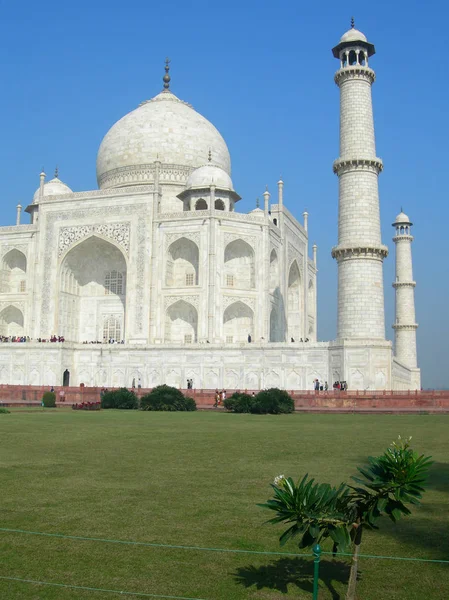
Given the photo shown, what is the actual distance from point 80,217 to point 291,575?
98.1 feet

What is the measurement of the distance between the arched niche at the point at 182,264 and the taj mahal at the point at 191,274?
0.21 feet

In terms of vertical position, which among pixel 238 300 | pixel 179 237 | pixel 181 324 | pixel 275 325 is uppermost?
pixel 179 237

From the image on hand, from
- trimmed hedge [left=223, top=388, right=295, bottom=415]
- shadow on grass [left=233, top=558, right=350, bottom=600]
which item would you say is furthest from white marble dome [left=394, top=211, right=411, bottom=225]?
shadow on grass [left=233, top=558, right=350, bottom=600]

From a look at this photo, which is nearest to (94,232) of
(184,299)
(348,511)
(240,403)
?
(184,299)

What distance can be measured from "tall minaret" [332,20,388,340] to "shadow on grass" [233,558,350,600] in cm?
1872

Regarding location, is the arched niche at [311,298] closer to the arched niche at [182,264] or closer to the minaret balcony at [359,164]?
the arched niche at [182,264]

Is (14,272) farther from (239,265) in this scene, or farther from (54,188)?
(239,265)

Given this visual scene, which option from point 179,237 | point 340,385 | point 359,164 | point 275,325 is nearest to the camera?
point 359,164

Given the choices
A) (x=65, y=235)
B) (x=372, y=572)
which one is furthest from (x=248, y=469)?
(x=65, y=235)

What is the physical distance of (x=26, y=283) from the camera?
1292 inches

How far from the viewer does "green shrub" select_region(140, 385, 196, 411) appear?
1891 centimetres

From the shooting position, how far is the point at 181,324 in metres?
30.8

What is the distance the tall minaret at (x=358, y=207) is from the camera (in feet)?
73.3

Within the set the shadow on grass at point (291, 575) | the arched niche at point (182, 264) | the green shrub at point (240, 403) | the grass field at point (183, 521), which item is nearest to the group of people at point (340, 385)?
the green shrub at point (240, 403)
